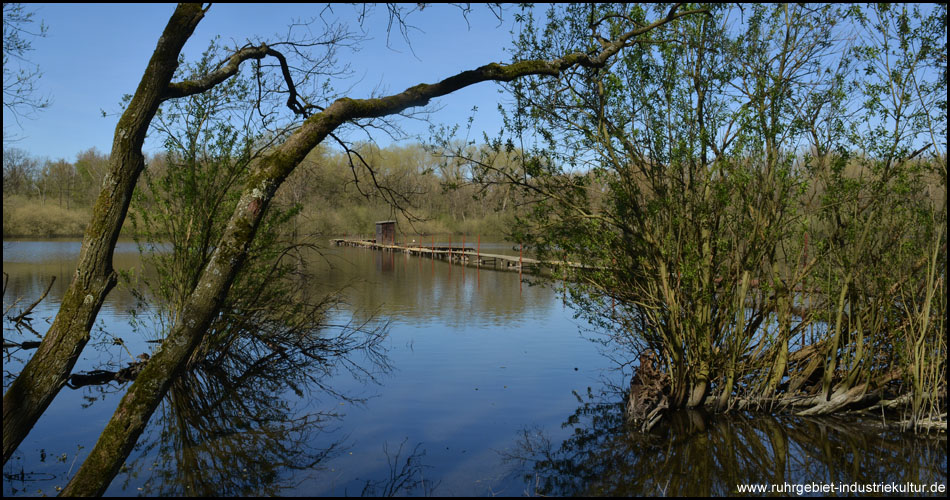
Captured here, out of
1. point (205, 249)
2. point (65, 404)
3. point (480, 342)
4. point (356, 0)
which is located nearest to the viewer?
point (356, 0)

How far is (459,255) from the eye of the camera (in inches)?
1415

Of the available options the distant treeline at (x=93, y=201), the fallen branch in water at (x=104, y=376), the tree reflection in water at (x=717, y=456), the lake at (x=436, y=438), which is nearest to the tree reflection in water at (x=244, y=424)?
the lake at (x=436, y=438)

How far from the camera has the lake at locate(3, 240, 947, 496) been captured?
5.56 m

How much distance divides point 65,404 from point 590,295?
6.03 meters

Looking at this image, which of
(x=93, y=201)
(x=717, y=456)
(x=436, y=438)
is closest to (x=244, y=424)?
(x=436, y=438)

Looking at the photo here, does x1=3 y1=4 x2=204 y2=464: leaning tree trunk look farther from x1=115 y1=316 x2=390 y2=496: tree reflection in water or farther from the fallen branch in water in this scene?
the fallen branch in water

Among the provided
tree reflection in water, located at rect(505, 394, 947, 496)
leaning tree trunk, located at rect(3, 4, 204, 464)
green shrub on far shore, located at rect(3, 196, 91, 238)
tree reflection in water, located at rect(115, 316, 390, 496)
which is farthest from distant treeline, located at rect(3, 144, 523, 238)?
leaning tree trunk, located at rect(3, 4, 204, 464)

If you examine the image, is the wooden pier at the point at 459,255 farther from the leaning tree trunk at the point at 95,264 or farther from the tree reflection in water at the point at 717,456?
the leaning tree trunk at the point at 95,264

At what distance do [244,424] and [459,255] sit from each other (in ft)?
94.2

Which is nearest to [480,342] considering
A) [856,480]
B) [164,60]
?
[856,480]

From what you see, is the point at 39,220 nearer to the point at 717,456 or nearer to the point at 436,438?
the point at 436,438

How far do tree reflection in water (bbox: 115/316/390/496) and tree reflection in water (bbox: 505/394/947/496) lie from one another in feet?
7.04

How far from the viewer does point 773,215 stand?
21.8ft

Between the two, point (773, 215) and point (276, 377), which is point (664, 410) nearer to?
point (773, 215)
